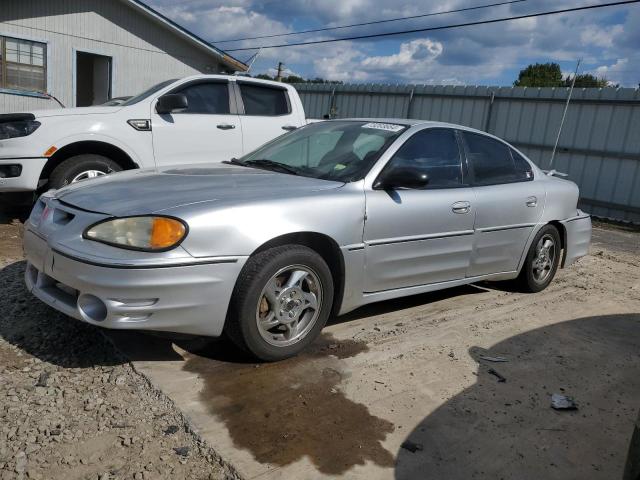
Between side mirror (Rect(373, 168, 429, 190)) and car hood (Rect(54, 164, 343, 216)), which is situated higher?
side mirror (Rect(373, 168, 429, 190))

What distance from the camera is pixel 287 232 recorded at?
345 cm

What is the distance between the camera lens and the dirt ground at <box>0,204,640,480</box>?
2.66m

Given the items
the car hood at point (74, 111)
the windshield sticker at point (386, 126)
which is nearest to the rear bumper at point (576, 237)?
the windshield sticker at point (386, 126)

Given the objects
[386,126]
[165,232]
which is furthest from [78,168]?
[165,232]

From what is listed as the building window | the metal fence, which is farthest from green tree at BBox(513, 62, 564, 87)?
the building window

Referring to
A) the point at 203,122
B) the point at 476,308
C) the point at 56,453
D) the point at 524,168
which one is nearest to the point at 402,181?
the point at 476,308

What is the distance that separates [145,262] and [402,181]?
181 cm

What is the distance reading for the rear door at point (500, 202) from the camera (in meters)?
4.80

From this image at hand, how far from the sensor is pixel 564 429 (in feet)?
10.3

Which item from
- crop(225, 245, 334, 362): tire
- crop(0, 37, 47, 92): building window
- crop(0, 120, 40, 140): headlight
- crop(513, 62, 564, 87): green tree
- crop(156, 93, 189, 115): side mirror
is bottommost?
crop(225, 245, 334, 362): tire

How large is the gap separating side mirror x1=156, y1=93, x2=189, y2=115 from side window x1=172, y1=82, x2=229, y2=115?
387mm

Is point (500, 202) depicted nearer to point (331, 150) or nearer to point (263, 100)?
point (331, 150)

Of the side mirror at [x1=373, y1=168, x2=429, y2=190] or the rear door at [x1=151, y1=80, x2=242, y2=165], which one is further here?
the rear door at [x1=151, y1=80, x2=242, y2=165]

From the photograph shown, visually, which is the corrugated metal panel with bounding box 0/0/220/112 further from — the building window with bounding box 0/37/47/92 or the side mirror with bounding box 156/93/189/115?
the side mirror with bounding box 156/93/189/115
